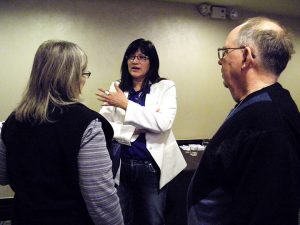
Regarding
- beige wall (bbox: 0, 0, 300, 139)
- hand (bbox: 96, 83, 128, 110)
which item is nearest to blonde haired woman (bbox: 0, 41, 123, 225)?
hand (bbox: 96, 83, 128, 110)

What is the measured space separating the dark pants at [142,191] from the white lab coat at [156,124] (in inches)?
2.2

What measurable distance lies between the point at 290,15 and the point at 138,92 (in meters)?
2.37

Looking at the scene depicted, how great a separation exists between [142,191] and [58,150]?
755mm

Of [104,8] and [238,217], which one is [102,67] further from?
[238,217]

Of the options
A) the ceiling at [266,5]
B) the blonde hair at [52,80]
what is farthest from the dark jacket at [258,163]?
the ceiling at [266,5]

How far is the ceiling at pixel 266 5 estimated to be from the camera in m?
2.56

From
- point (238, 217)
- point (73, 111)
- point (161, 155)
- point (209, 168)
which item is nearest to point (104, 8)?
point (161, 155)

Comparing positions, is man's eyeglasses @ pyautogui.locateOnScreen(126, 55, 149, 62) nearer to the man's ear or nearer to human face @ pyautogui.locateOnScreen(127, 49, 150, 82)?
human face @ pyautogui.locateOnScreen(127, 49, 150, 82)

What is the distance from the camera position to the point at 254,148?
724 millimetres

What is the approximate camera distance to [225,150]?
0.78m

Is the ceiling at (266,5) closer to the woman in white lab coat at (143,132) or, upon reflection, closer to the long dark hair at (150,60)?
the long dark hair at (150,60)

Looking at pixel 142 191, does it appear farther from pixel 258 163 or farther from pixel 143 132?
pixel 258 163

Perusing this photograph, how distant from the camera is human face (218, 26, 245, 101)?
33.9 inches

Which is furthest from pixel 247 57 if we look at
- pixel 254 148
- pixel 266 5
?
pixel 266 5
